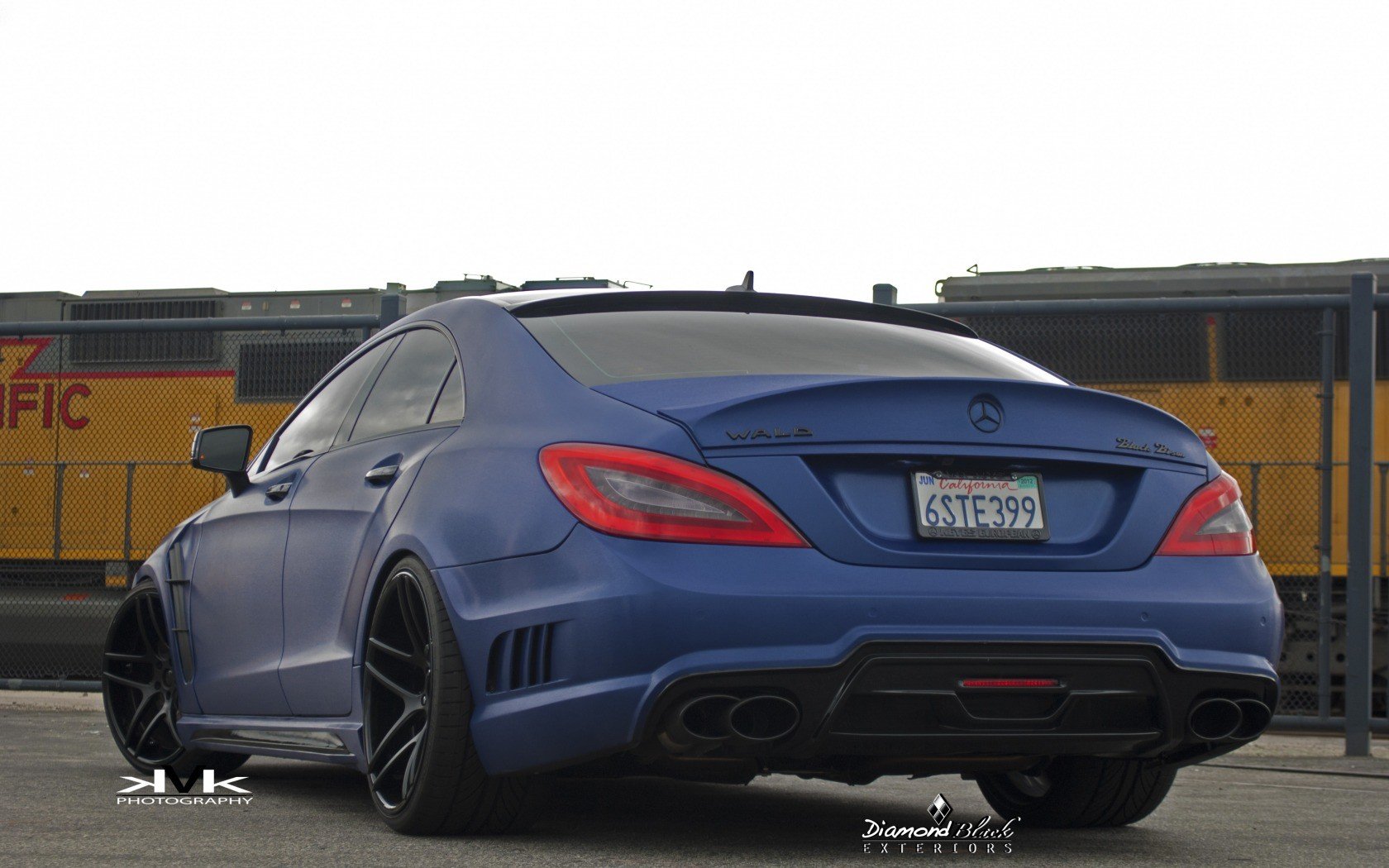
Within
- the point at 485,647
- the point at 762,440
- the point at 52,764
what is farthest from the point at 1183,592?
the point at 52,764

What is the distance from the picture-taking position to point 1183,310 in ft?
24.5

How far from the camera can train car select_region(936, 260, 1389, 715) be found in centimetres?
1013

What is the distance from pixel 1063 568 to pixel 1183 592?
0.98 ft

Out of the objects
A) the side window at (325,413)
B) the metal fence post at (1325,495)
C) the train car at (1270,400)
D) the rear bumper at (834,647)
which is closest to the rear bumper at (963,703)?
the rear bumper at (834,647)

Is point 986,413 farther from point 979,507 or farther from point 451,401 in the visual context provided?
point 451,401

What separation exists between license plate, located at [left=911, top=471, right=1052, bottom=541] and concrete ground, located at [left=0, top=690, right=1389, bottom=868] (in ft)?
2.45

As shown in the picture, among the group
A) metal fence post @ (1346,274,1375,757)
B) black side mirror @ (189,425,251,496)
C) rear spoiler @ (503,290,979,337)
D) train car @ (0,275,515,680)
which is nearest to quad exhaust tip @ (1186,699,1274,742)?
rear spoiler @ (503,290,979,337)

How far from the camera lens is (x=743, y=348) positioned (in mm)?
3832

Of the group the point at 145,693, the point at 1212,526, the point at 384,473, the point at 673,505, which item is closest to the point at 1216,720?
the point at 1212,526

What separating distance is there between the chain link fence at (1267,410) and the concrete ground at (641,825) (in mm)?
4672

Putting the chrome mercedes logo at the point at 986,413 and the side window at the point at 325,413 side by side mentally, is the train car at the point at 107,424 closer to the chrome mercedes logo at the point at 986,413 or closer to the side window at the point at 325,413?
the side window at the point at 325,413

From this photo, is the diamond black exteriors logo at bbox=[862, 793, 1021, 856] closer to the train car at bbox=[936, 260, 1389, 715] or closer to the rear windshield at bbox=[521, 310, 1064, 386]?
the rear windshield at bbox=[521, 310, 1064, 386]

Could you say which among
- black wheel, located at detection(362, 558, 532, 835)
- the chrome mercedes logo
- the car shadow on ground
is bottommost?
the car shadow on ground

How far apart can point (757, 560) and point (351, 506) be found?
4.73 ft
